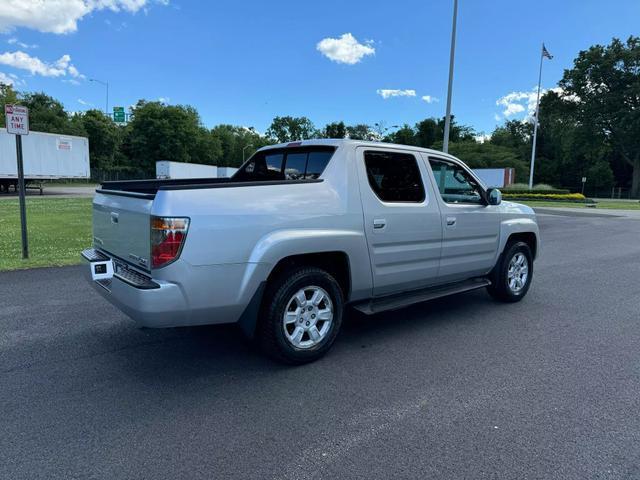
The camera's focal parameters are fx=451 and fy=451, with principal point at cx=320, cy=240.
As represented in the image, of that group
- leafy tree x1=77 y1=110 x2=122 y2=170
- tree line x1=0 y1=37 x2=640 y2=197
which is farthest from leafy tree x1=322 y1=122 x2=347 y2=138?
leafy tree x1=77 y1=110 x2=122 y2=170

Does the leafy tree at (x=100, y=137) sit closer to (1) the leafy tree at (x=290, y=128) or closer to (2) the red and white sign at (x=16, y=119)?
(1) the leafy tree at (x=290, y=128)

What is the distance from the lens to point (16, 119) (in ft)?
23.8

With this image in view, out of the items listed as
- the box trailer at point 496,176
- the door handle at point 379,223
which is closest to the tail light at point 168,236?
the door handle at point 379,223

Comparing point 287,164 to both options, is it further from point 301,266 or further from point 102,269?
point 102,269

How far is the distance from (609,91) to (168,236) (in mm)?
62697

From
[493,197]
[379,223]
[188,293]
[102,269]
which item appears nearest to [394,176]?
[379,223]

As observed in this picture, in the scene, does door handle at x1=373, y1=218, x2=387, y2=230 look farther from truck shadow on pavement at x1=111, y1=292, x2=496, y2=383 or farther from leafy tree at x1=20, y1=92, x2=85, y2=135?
leafy tree at x1=20, y1=92, x2=85, y2=135

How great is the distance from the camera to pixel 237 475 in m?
2.45

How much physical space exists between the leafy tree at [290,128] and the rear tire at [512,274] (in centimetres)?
10360

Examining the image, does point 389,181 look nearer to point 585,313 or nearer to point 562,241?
point 585,313

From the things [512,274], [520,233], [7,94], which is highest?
[7,94]

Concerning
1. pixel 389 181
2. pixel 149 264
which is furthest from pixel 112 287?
pixel 389 181

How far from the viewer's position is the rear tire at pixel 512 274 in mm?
5703

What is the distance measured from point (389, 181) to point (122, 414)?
9.81 ft
